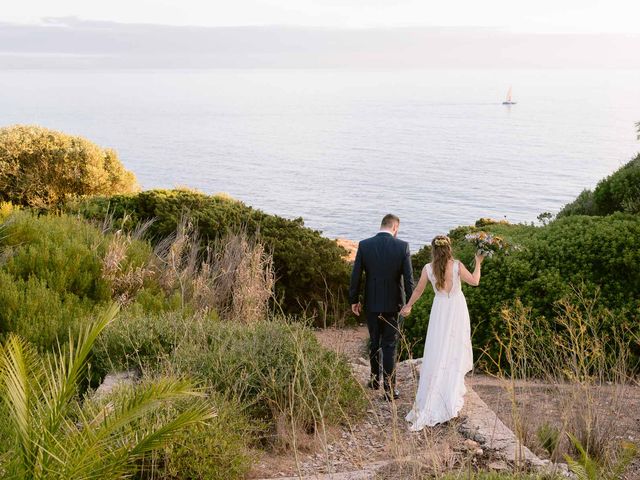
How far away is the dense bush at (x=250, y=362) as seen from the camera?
6754 mm

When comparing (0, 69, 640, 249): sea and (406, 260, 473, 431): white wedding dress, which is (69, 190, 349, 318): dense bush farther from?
(0, 69, 640, 249): sea

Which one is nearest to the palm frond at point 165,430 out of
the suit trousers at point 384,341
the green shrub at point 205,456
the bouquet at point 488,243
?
the green shrub at point 205,456

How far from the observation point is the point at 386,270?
331 inches

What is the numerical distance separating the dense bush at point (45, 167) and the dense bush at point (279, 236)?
16.2 feet

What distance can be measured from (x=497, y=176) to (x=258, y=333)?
56385 millimetres

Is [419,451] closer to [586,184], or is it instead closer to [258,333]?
[258,333]

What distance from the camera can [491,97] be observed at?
147500 millimetres

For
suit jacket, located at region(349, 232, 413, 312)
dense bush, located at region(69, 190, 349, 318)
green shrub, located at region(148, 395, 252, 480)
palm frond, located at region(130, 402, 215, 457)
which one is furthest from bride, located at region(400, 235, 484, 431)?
dense bush, located at region(69, 190, 349, 318)

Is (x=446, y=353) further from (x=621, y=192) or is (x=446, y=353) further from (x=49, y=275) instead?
(x=621, y=192)

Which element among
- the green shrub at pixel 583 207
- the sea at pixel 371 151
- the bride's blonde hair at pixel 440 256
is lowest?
the bride's blonde hair at pixel 440 256

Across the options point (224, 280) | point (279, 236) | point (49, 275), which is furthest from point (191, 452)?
point (279, 236)

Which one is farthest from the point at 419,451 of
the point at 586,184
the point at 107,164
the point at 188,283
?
the point at 586,184

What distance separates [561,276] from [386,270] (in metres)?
2.56

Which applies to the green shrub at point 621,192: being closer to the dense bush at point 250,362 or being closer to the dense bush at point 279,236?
the dense bush at point 279,236
